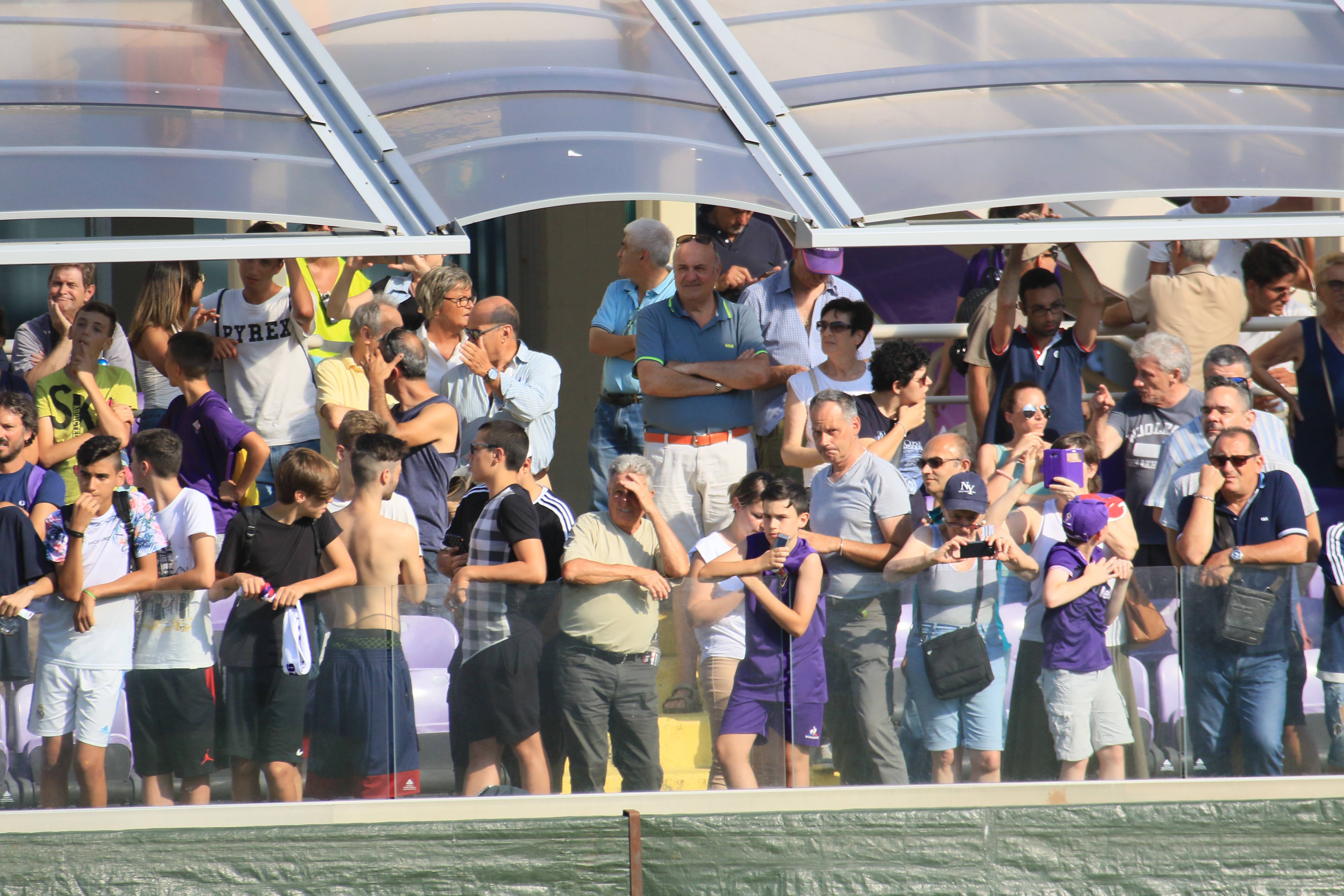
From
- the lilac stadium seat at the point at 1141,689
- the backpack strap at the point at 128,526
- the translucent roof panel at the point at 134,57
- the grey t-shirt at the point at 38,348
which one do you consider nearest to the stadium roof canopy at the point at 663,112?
the translucent roof panel at the point at 134,57

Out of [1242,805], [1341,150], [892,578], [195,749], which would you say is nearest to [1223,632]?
[1242,805]

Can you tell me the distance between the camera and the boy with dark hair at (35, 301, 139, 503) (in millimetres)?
6953

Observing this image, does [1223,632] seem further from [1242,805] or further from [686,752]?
[686,752]

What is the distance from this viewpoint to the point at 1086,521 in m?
6.23

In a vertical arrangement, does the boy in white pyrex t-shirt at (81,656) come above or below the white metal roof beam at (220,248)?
below

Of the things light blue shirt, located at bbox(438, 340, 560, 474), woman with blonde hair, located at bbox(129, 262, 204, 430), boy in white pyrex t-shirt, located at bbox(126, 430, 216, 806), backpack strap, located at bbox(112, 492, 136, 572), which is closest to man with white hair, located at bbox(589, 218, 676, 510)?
light blue shirt, located at bbox(438, 340, 560, 474)

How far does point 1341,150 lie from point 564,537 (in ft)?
11.5

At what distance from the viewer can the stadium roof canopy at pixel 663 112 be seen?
18.2 ft

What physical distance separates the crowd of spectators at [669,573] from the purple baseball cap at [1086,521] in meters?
0.01

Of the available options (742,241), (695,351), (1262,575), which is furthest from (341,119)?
(1262,575)

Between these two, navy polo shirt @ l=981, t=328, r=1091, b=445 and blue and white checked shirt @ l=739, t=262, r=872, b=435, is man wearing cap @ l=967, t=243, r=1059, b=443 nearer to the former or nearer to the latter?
navy polo shirt @ l=981, t=328, r=1091, b=445

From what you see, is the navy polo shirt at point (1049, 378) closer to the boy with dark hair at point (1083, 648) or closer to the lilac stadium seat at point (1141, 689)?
the boy with dark hair at point (1083, 648)

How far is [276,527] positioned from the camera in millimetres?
6070

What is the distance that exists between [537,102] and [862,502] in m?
2.17
